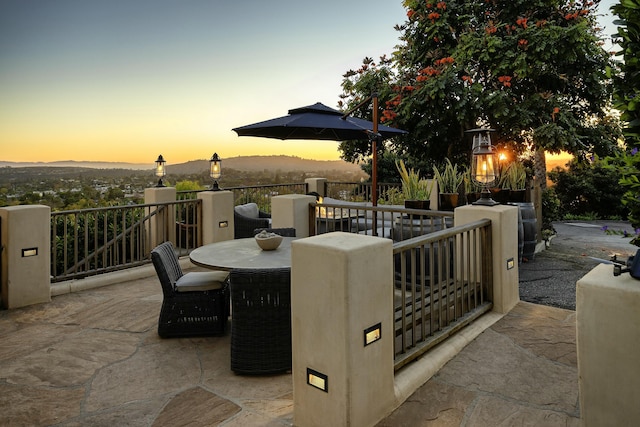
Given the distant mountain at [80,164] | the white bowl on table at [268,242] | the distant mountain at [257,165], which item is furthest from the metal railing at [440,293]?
the distant mountain at [80,164]

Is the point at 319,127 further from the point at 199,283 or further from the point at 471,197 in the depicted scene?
the point at 199,283

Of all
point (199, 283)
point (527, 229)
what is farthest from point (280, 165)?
point (199, 283)

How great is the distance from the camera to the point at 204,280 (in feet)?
11.8

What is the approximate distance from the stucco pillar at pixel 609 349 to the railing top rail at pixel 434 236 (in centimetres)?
99

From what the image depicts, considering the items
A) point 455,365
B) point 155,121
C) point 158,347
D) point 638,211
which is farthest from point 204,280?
point 155,121

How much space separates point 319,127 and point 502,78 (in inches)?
220

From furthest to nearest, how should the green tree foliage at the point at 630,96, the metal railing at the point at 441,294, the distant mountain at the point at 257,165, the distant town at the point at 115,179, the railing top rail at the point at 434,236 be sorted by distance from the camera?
the distant mountain at the point at 257,165 < the distant town at the point at 115,179 < the metal railing at the point at 441,294 < the railing top rail at the point at 434,236 < the green tree foliage at the point at 630,96

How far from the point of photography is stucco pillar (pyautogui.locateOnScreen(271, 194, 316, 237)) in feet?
17.6

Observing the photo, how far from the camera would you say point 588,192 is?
14.7m

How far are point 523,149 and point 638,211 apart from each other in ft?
34.2

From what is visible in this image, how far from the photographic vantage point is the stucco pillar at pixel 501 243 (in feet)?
11.9

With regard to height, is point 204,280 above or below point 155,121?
below

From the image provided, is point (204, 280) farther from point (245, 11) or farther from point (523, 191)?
point (245, 11)

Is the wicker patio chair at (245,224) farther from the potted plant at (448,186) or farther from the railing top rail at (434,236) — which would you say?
the railing top rail at (434,236)
